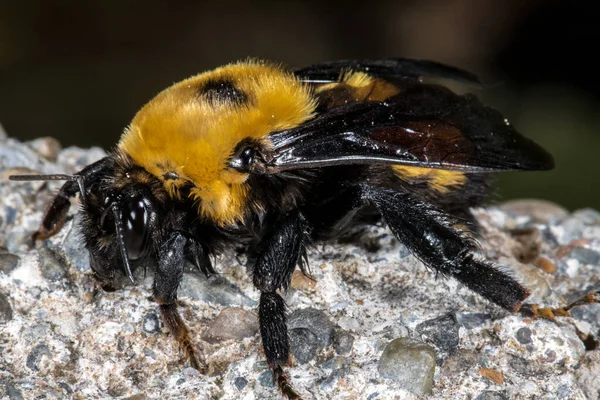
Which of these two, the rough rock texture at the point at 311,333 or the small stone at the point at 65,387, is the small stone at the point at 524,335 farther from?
the small stone at the point at 65,387

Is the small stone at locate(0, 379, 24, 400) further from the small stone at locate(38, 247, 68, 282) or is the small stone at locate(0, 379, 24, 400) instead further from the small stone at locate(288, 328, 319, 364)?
the small stone at locate(288, 328, 319, 364)

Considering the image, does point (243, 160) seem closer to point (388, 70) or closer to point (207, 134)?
point (207, 134)

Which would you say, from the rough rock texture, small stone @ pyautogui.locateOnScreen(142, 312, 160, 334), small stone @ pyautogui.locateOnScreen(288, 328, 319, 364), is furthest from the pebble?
small stone @ pyautogui.locateOnScreen(288, 328, 319, 364)

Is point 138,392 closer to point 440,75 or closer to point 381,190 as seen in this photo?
point 381,190

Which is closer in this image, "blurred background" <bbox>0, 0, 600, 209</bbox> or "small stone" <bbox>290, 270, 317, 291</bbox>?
"small stone" <bbox>290, 270, 317, 291</bbox>

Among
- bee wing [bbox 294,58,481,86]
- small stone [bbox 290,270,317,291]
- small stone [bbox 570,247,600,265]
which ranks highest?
bee wing [bbox 294,58,481,86]

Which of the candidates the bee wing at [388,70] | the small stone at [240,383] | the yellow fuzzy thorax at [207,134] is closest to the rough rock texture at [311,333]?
the small stone at [240,383]

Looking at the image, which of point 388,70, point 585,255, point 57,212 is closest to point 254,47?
point 388,70

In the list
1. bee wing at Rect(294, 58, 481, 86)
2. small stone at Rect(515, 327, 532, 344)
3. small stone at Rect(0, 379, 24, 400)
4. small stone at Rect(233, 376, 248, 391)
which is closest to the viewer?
small stone at Rect(0, 379, 24, 400)
